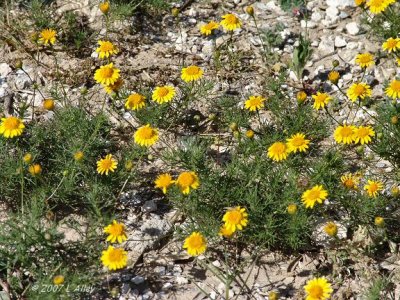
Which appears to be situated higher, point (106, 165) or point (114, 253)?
point (106, 165)

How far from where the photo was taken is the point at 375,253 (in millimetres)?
4332

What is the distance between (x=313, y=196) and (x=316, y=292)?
0.67 m

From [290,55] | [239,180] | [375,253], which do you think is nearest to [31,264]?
[239,180]

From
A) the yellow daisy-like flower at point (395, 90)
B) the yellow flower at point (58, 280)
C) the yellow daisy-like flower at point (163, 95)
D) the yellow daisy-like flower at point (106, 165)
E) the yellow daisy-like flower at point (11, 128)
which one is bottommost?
the yellow flower at point (58, 280)

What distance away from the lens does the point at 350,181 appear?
13.9 feet

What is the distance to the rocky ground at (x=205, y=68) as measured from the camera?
418 centimetres

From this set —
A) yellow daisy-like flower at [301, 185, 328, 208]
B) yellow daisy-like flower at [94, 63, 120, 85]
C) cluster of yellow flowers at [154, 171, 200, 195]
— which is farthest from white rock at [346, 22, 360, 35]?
cluster of yellow flowers at [154, 171, 200, 195]

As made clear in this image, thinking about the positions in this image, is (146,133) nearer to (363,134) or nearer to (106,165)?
(106,165)

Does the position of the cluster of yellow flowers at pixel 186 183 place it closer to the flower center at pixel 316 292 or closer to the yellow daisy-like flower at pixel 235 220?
the yellow daisy-like flower at pixel 235 220

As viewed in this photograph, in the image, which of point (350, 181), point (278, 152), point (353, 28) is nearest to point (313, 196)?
point (350, 181)

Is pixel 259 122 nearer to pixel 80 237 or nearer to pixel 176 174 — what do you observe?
pixel 176 174

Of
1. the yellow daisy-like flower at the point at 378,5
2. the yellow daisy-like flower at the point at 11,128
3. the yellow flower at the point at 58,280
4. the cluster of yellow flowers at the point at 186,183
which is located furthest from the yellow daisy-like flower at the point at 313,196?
the yellow daisy-like flower at the point at 11,128

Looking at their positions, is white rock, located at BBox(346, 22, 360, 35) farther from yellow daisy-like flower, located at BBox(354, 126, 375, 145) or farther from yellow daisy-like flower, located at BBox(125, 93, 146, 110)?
yellow daisy-like flower, located at BBox(125, 93, 146, 110)

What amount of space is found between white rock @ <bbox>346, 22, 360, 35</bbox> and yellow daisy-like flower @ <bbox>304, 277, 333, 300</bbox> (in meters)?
3.01
